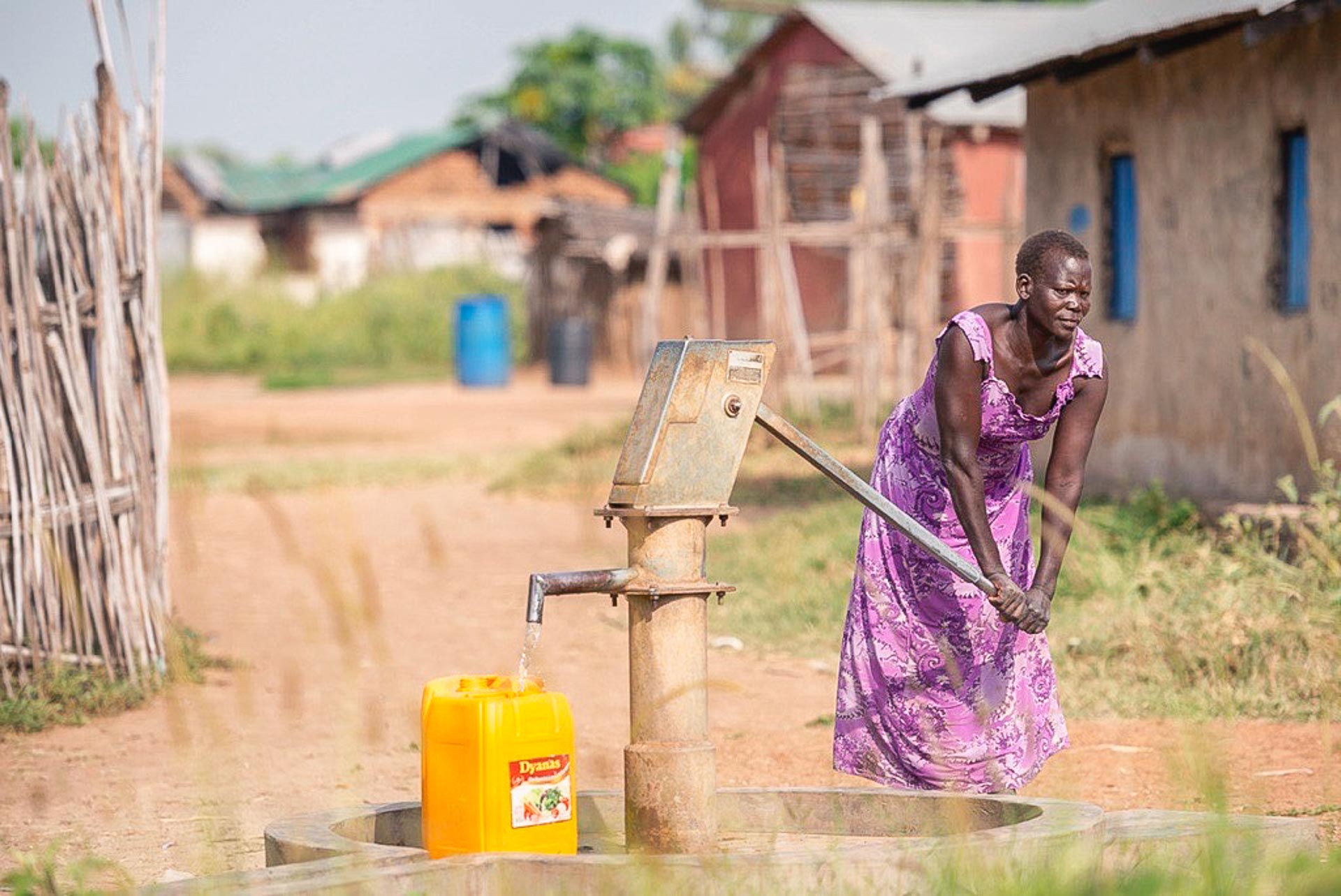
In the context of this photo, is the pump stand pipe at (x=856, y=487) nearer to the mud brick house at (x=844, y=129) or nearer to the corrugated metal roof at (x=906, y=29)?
the mud brick house at (x=844, y=129)

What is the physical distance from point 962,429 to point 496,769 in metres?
1.22

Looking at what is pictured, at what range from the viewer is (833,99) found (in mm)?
21719

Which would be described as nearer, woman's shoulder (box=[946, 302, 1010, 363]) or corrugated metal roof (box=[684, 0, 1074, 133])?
woman's shoulder (box=[946, 302, 1010, 363])

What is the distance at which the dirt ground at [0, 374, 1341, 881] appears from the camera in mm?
4328

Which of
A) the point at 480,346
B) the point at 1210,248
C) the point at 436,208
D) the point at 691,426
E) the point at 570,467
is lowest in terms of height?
the point at 570,467

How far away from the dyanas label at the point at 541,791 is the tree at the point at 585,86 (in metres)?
38.4

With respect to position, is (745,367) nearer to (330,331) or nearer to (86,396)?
(86,396)

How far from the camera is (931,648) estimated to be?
13.3 feet

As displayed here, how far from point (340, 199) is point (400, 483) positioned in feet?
82.3

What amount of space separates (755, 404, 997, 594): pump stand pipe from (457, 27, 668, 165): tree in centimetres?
3817

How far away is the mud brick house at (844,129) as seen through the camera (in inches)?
800

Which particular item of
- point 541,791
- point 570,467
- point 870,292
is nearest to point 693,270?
point 870,292

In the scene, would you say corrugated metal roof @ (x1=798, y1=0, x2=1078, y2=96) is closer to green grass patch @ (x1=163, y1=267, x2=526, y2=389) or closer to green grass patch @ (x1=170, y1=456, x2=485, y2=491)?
green grass patch @ (x1=163, y1=267, x2=526, y2=389)

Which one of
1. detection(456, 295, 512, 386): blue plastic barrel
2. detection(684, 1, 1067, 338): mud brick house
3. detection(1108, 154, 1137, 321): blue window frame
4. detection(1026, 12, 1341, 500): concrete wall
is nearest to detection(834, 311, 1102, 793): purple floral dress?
detection(1026, 12, 1341, 500): concrete wall
